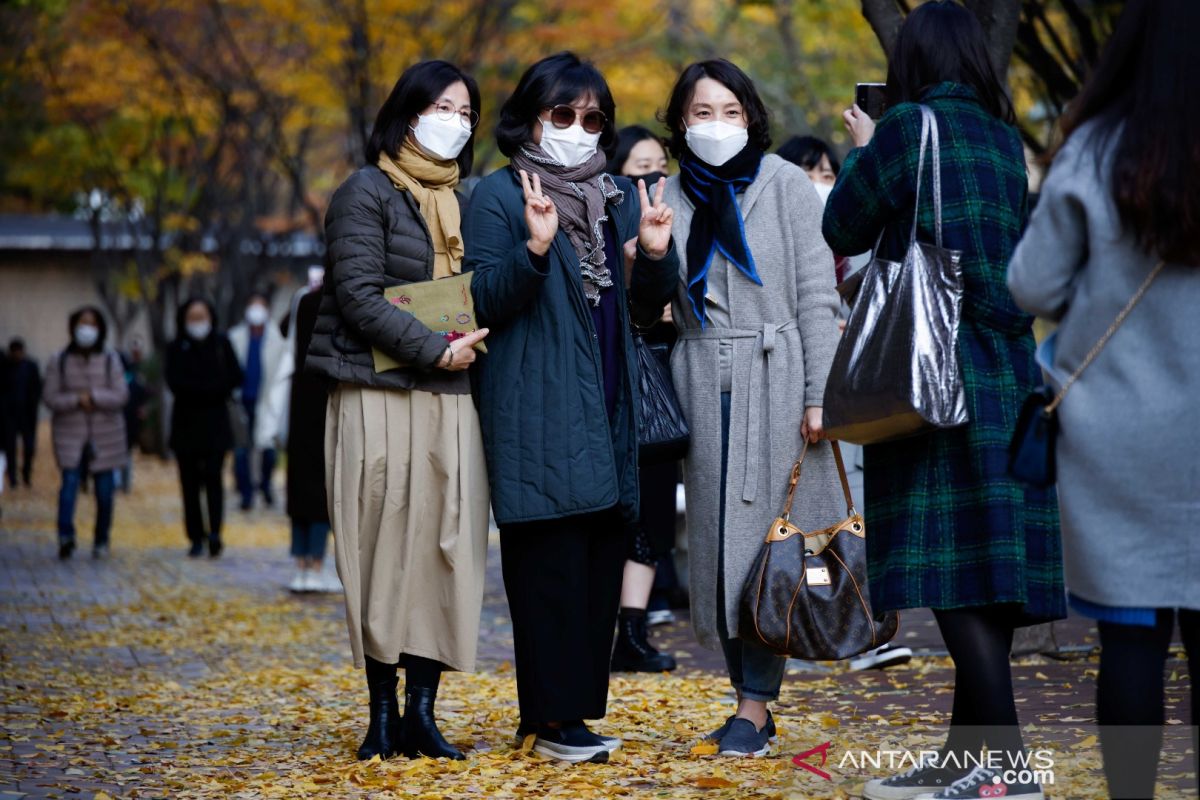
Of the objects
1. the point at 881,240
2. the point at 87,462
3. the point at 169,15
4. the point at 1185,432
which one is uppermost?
the point at 169,15

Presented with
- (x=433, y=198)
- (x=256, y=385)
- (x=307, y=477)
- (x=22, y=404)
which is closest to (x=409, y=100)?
(x=433, y=198)

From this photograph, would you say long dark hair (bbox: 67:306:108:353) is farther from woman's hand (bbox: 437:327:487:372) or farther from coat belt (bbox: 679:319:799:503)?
coat belt (bbox: 679:319:799:503)

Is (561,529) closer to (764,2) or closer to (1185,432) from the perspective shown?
(1185,432)

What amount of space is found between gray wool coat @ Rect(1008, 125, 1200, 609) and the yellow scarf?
2193 mm

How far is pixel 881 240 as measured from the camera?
13.8 ft

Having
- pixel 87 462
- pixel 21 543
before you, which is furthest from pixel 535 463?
pixel 21 543

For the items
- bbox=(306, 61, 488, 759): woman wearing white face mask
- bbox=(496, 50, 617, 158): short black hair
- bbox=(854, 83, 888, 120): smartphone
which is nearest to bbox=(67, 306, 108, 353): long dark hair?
bbox=(306, 61, 488, 759): woman wearing white face mask

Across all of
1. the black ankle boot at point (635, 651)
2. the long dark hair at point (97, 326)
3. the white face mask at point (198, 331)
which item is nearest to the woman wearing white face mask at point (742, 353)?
the black ankle boot at point (635, 651)

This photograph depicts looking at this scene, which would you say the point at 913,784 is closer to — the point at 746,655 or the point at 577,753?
the point at 746,655

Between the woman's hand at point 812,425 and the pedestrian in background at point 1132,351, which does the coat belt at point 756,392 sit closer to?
the woman's hand at point 812,425

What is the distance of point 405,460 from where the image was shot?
4.91m

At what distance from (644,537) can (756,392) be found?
93.8 inches

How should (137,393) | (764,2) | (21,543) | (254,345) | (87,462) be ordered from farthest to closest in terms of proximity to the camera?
1. (137,393)
2. (254,345)
3. (21,543)
4. (87,462)
5. (764,2)

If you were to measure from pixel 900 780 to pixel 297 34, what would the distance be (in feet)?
50.1
